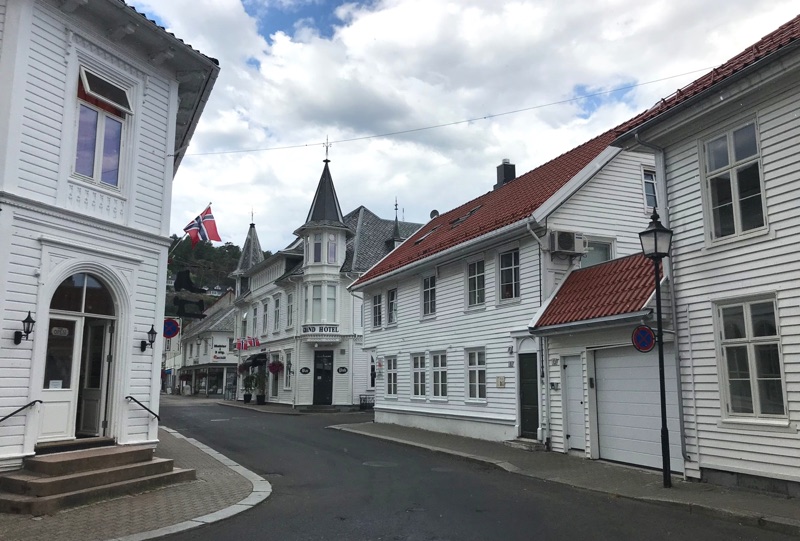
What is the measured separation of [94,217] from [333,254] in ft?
81.0

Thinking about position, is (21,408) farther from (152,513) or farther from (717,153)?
(717,153)

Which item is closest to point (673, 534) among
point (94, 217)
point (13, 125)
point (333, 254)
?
point (94, 217)

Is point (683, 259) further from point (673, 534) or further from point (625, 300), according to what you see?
point (673, 534)

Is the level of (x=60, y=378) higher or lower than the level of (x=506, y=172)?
lower

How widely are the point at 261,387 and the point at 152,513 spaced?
31663 millimetres

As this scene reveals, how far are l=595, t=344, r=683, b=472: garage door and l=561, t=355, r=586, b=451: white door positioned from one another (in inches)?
19.6

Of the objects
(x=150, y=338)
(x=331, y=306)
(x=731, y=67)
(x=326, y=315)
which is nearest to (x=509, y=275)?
(x=731, y=67)

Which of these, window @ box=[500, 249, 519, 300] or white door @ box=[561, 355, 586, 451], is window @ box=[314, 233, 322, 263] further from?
white door @ box=[561, 355, 586, 451]

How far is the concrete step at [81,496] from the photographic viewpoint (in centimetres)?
809

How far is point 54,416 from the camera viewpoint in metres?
9.96

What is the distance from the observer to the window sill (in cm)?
899

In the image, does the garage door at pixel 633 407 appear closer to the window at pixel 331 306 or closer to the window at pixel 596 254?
the window at pixel 596 254

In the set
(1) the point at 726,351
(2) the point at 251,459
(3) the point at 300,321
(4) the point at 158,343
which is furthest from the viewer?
(3) the point at 300,321

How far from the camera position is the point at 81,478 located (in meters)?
8.90
